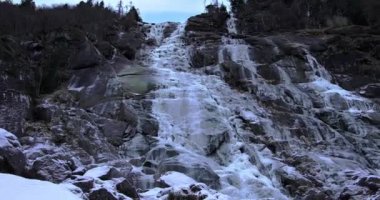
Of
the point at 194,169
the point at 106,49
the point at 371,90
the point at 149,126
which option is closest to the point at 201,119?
the point at 149,126

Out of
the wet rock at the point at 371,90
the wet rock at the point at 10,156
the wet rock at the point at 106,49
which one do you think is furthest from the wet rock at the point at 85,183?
the wet rock at the point at 371,90

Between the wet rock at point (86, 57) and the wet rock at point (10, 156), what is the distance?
13817 millimetres

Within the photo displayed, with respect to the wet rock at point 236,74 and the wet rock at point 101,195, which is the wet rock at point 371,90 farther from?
the wet rock at point 101,195

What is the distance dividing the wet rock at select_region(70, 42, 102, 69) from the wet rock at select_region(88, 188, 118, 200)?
607 inches

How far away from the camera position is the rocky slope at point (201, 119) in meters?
19.4

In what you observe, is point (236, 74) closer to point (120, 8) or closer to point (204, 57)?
point (204, 57)

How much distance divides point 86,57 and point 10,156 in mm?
15169

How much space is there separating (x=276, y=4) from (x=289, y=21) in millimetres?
3770

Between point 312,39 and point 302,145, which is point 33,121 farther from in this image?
point 312,39

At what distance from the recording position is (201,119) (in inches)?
→ 974

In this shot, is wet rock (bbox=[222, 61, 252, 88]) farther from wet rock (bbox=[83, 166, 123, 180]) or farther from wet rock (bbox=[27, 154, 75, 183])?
wet rock (bbox=[83, 166, 123, 180])

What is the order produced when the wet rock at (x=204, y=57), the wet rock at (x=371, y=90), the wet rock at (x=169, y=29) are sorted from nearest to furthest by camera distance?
the wet rock at (x=371, y=90), the wet rock at (x=204, y=57), the wet rock at (x=169, y=29)

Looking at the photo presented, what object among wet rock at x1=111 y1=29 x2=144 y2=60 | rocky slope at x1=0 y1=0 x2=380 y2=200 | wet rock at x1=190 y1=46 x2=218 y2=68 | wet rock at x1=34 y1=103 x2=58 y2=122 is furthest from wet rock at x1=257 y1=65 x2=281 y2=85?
wet rock at x1=34 y1=103 x2=58 y2=122

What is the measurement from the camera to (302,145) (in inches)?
976
